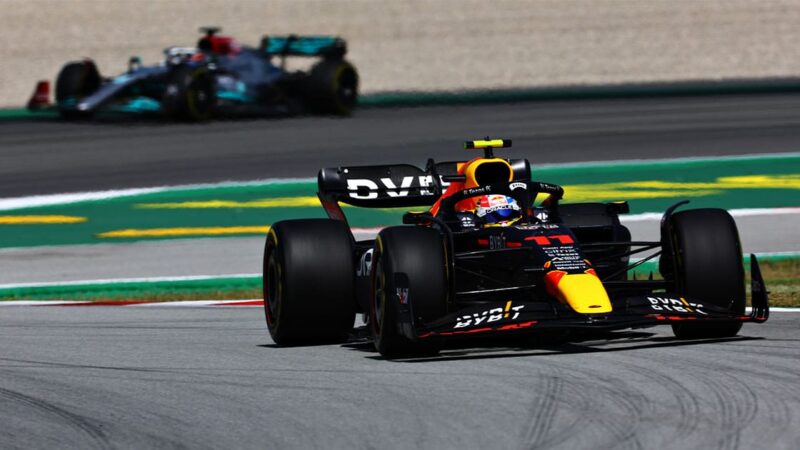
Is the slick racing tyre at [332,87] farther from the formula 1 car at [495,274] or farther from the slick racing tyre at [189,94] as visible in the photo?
the formula 1 car at [495,274]

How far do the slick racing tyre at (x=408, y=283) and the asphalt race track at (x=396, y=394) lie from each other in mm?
172

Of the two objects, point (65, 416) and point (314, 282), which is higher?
point (314, 282)

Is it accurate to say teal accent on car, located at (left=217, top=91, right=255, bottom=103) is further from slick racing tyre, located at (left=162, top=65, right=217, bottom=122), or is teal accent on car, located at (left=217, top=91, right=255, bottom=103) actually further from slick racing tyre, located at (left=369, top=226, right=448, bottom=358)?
slick racing tyre, located at (left=369, top=226, right=448, bottom=358)

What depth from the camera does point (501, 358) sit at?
930 centimetres

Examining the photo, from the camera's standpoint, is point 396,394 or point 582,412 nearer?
point 582,412

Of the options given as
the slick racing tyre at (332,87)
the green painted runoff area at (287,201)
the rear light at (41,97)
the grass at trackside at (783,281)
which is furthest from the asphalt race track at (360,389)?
the rear light at (41,97)

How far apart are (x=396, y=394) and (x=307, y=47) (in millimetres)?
21260

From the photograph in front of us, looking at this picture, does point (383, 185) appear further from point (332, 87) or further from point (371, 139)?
point (332, 87)

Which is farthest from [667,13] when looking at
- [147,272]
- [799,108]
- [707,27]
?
[147,272]

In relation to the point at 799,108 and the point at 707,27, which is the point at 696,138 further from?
the point at 707,27

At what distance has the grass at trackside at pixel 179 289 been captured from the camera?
13.2m

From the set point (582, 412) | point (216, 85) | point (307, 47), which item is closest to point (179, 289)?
point (582, 412)

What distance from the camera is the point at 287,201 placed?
1912 centimetres

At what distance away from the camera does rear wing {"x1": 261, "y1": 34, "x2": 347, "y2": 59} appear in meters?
29.0
